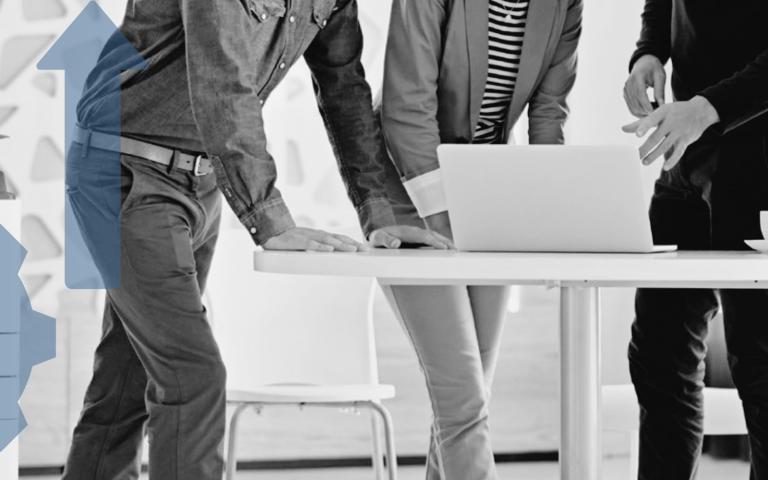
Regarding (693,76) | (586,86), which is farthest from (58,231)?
(693,76)

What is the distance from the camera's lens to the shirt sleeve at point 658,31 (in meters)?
1.98

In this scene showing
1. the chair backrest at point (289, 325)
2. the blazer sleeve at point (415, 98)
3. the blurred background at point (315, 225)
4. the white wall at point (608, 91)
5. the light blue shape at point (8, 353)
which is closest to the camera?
the blazer sleeve at point (415, 98)

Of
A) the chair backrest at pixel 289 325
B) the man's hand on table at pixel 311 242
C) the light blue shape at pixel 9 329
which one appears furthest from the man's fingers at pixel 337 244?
the chair backrest at pixel 289 325

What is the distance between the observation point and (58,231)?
3.31 metres

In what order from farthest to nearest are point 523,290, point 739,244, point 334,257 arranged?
point 523,290, point 739,244, point 334,257

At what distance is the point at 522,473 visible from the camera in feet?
11.3

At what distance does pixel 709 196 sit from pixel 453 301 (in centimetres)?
50

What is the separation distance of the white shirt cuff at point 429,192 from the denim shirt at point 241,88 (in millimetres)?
56

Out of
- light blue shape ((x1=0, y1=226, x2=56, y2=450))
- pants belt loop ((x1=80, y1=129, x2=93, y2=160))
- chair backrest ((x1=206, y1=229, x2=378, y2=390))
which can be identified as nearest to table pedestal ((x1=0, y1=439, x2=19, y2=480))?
light blue shape ((x1=0, y1=226, x2=56, y2=450))

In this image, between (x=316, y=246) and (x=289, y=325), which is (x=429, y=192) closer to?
(x=316, y=246)

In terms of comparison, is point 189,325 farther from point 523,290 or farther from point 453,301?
point 523,290

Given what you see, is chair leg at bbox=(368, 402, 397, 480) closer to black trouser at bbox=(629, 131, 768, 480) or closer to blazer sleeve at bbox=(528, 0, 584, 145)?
black trouser at bbox=(629, 131, 768, 480)

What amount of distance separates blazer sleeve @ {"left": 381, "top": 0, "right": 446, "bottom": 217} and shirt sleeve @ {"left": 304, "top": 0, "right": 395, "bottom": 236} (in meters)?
0.04

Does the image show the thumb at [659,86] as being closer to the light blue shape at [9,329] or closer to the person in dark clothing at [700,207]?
the person in dark clothing at [700,207]
